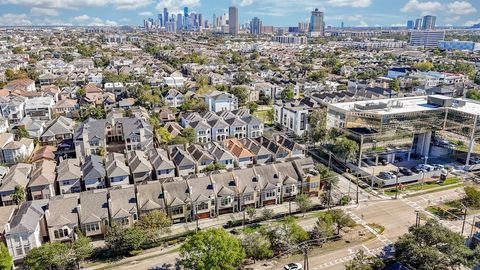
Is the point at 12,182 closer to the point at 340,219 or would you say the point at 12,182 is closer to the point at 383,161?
the point at 340,219

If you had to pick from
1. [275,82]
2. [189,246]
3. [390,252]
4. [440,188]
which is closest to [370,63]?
[275,82]

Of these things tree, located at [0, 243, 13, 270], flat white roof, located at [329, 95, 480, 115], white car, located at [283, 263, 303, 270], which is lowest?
white car, located at [283, 263, 303, 270]

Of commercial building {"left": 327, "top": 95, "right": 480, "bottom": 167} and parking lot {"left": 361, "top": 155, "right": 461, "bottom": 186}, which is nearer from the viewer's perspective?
parking lot {"left": 361, "top": 155, "right": 461, "bottom": 186}

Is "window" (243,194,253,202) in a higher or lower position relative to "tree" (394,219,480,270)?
lower

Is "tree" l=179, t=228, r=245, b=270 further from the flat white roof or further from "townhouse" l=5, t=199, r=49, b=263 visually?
the flat white roof

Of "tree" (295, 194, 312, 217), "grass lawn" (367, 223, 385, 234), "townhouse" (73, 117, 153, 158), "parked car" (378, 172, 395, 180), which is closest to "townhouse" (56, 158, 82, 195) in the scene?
"townhouse" (73, 117, 153, 158)

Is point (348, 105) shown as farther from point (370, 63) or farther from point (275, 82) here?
point (370, 63)

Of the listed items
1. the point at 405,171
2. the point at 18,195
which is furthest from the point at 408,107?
the point at 18,195
